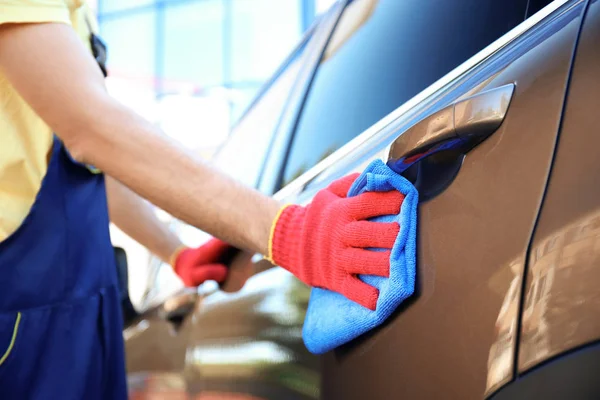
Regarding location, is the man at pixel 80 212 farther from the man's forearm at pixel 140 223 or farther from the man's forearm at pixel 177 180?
the man's forearm at pixel 140 223

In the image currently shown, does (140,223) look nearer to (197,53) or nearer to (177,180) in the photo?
(177,180)

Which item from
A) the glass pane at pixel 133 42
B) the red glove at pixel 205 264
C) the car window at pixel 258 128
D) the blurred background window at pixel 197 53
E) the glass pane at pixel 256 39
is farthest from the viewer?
the glass pane at pixel 133 42

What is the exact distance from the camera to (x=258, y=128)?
73.1 inches

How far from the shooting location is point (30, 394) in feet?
3.82

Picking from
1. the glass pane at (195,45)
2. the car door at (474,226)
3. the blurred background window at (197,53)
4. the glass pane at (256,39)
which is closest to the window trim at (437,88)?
the car door at (474,226)

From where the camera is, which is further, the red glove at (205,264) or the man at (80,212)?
the red glove at (205,264)

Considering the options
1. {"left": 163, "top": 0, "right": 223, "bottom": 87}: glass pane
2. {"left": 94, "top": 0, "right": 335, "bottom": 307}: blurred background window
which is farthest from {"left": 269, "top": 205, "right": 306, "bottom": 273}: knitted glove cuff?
{"left": 163, "top": 0, "right": 223, "bottom": 87}: glass pane

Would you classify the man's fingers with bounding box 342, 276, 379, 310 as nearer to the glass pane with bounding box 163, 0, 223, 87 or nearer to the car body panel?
the car body panel

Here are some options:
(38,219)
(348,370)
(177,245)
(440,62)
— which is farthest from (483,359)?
(177,245)

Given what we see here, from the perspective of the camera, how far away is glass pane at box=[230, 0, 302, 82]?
11812 mm

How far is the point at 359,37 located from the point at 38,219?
29.4 inches

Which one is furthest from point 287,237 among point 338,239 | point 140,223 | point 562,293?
point 140,223

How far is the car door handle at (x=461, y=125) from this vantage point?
726 mm

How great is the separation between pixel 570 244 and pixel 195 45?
40.5ft
